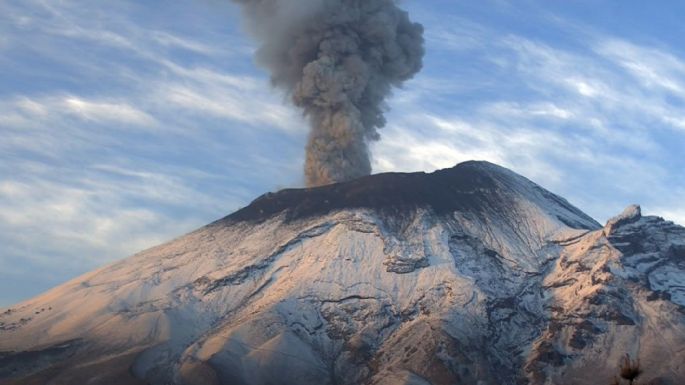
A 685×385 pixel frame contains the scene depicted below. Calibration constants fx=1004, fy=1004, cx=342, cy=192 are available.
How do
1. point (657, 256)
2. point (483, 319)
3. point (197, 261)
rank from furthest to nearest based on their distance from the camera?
1. point (197, 261)
2. point (657, 256)
3. point (483, 319)

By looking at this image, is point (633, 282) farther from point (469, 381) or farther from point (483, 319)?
point (469, 381)

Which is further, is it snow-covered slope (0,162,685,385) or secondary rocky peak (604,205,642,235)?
secondary rocky peak (604,205,642,235)

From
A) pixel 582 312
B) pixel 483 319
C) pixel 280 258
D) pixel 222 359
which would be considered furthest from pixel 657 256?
pixel 222 359

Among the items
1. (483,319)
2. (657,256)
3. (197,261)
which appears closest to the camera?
(483,319)

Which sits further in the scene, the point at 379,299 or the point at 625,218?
the point at 625,218

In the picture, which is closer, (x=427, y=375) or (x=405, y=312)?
(x=427, y=375)

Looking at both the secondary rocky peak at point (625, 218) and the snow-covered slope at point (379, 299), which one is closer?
the snow-covered slope at point (379, 299)

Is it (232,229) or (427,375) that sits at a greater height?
(232,229)

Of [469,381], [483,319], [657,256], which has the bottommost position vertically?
[469,381]
